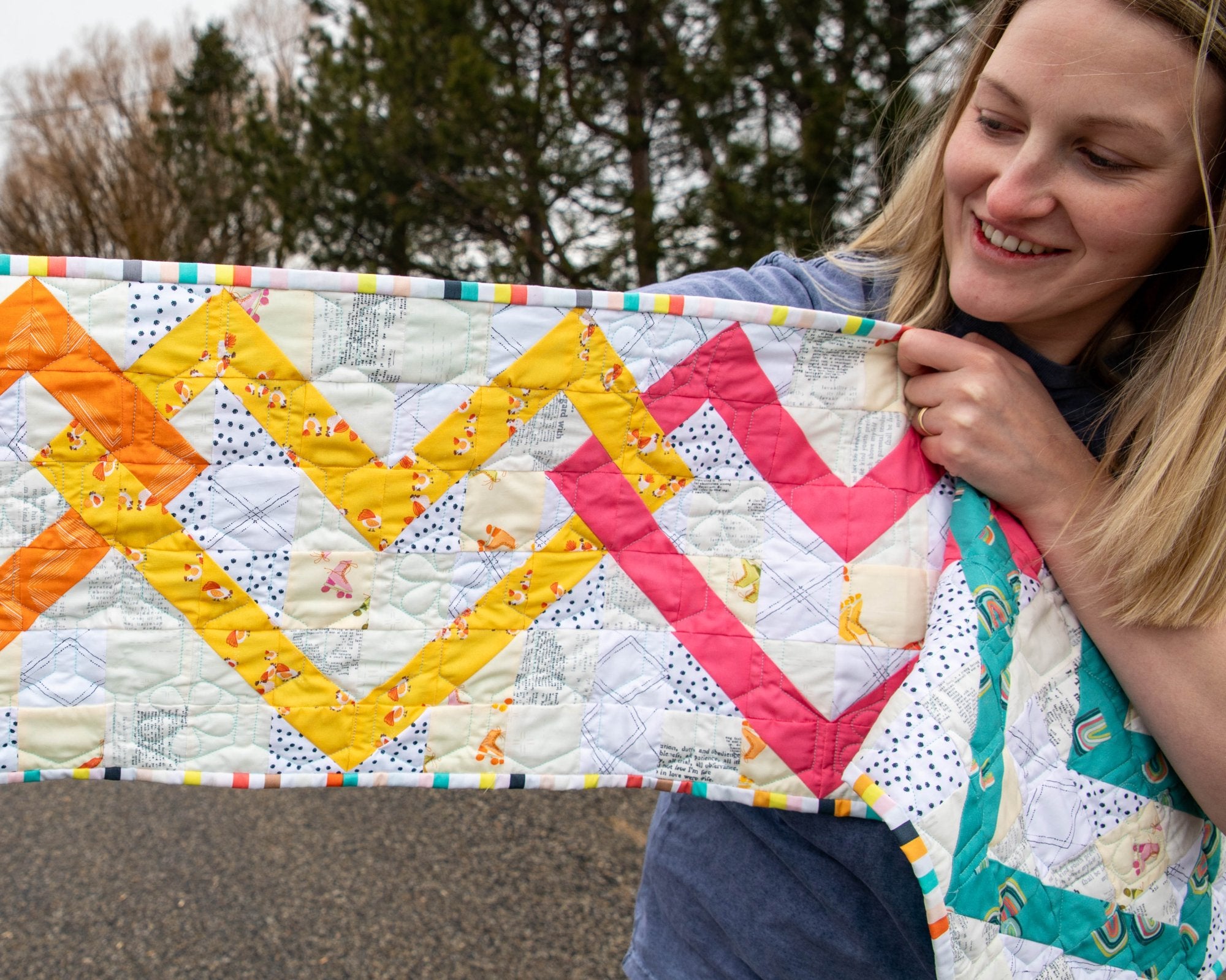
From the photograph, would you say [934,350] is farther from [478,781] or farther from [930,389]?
[478,781]

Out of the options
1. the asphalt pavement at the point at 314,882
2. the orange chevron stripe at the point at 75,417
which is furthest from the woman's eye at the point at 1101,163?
the asphalt pavement at the point at 314,882

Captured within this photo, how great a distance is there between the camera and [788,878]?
112cm

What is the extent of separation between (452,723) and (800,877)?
1.50ft

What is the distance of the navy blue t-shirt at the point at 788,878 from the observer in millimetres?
1068

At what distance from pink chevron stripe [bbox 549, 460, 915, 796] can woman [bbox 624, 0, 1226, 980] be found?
10 centimetres

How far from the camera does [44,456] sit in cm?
102

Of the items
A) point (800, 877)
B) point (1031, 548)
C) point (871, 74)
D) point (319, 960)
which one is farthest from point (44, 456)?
point (871, 74)

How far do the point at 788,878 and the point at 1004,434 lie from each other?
0.59 m

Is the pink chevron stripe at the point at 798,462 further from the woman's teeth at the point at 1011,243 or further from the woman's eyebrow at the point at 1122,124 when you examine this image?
the woman's eyebrow at the point at 1122,124

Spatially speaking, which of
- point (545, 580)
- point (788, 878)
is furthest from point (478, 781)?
point (788, 878)

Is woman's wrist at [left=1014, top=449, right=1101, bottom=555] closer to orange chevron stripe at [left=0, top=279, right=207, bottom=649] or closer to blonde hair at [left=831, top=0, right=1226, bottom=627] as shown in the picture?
blonde hair at [left=831, top=0, right=1226, bottom=627]

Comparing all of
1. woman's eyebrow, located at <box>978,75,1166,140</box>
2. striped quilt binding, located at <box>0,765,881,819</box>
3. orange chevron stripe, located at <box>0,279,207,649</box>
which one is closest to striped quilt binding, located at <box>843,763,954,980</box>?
striped quilt binding, located at <box>0,765,881,819</box>

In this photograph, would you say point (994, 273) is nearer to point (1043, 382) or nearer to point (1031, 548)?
point (1043, 382)

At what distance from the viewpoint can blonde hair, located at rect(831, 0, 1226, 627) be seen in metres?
0.97
